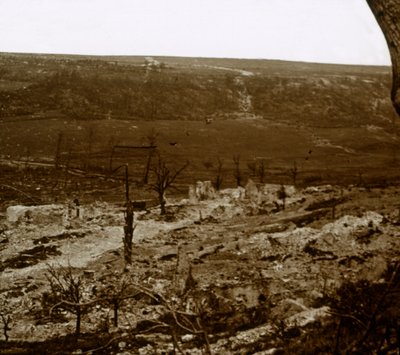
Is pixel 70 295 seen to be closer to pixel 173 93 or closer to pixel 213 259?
pixel 213 259

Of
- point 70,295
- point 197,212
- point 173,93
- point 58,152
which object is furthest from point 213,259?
point 173,93

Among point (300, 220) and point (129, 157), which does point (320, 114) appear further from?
point (300, 220)

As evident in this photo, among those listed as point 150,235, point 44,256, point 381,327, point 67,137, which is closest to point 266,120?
point 67,137

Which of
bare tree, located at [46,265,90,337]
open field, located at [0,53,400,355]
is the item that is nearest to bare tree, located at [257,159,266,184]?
open field, located at [0,53,400,355]

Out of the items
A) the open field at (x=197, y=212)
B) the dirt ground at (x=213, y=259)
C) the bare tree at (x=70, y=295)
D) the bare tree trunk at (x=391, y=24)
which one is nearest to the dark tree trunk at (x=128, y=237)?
the open field at (x=197, y=212)

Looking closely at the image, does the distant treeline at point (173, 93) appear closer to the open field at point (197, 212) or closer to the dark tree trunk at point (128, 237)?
the open field at point (197, 212)

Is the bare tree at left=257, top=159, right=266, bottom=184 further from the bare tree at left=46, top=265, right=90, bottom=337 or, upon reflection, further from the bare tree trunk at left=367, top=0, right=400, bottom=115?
the bare tree trunk at left=367, top=0, right=400, bottom=115
